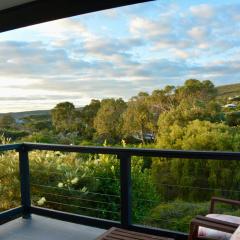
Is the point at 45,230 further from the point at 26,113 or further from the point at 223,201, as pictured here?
the point at 26,113

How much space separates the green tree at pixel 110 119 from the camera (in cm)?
940

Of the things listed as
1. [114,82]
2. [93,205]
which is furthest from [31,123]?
[93,205]

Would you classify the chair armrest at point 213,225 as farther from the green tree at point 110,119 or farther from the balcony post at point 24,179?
the green tree at point 110,119

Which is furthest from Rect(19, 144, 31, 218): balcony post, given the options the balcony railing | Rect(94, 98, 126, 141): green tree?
Rect(94, 98, 126, 141): green tree

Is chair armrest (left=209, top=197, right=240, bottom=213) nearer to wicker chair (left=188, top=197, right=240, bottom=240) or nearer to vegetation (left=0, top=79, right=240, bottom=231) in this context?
wicker chair (left=188, top=197, right=240, bottom=240)

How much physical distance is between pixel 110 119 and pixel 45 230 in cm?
579

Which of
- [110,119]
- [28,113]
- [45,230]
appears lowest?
[45,230]

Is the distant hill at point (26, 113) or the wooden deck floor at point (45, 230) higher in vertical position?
the distant hill at point (26, 113)

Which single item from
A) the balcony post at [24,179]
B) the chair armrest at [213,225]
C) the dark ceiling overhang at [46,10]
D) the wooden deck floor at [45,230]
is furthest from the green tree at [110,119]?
the chair armrest at [213,225]

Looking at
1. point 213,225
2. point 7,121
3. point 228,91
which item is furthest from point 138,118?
point 213,225

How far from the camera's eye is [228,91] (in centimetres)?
877

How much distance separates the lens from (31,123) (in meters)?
9.20

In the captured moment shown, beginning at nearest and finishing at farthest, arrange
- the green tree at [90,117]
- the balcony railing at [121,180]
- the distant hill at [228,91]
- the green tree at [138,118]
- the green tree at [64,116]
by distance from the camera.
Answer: the balcony railing at [121,180] → the distant hill at [228,91] → the green tree at [138,118] → the green tree at [90,117] → the green tree at [64,116]

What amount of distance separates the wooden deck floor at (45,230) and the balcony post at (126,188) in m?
0.35
